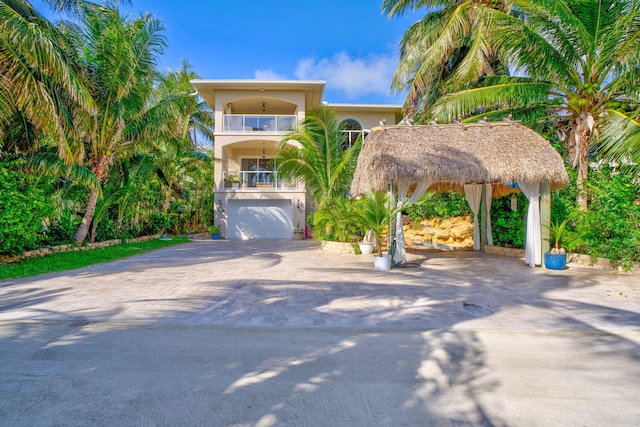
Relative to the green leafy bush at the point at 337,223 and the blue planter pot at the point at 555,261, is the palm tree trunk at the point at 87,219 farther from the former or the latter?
the blue planter pot at the point at 555,261

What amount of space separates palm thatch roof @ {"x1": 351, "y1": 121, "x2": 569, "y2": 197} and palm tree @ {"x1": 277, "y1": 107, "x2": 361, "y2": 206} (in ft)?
12.3

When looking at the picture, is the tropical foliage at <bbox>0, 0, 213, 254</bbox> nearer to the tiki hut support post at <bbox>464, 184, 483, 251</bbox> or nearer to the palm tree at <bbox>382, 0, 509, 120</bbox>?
the palm tree at <bbox>382, 0, 509, 120</bbox>

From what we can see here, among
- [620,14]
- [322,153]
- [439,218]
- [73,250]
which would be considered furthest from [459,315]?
[439,218]

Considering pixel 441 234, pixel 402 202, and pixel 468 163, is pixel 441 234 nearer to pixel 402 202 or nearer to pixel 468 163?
pixel 468 163

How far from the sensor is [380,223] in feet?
30.0

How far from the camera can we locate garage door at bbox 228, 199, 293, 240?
2023 centimetres

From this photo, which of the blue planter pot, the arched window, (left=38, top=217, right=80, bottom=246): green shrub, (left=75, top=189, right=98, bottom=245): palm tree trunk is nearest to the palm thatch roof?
the blue planter pot

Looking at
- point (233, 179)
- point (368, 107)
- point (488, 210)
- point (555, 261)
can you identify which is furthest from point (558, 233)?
point (233, 179)

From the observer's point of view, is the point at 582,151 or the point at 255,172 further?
the point at 255,172

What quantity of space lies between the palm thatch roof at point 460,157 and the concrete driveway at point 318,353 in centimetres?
316

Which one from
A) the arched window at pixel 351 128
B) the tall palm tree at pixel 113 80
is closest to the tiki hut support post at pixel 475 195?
the arched window at pixel 351 128

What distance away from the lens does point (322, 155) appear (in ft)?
46.6

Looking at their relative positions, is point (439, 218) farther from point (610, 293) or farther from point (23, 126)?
point (23, 126)

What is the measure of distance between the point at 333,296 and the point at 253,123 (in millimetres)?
15782
